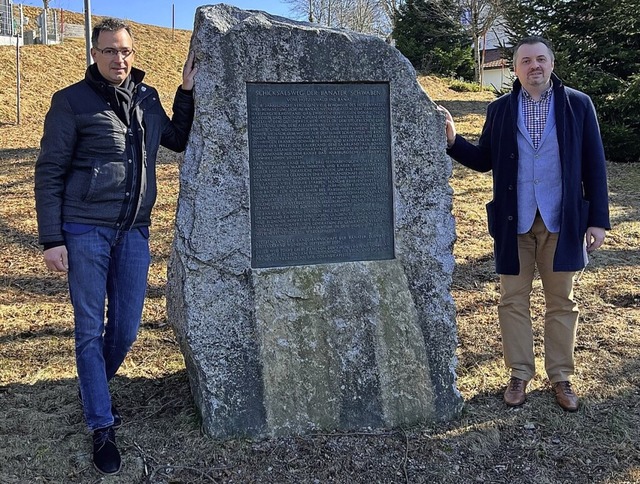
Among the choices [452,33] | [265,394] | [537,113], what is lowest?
[265,394]

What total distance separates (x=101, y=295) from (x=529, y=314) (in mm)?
2503

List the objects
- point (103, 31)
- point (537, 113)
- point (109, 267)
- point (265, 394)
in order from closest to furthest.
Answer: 1. point (103, 31)
2. point (109, 267)
3. point (265, 394)
4. point (537, 113)

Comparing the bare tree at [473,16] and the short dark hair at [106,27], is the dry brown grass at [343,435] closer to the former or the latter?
the short dark hair at [106,27]

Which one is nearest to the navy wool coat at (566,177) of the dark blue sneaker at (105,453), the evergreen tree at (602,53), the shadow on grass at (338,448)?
the shadow on grass at (338,448)

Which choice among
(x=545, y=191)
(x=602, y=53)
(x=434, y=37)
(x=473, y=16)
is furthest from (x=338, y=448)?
(x=434, y=37)

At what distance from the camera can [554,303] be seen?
154 inches

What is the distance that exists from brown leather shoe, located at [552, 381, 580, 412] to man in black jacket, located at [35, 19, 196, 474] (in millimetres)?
2585

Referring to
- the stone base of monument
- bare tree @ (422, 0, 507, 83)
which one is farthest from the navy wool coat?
bare tree @ (422, 0, 507, 83)

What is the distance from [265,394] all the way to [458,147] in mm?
1885

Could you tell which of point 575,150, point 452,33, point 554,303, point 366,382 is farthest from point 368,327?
point 452,33

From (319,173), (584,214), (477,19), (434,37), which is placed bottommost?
(584,214)

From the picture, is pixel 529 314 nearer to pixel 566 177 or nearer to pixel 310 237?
pixel 566 177

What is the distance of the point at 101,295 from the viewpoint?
308 centimetres

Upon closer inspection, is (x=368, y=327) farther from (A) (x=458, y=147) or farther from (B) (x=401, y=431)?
(A) (x=458, y=147)
